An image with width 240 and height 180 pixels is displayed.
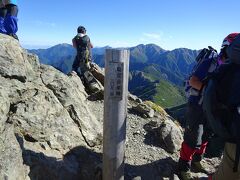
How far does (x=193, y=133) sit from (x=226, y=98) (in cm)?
330

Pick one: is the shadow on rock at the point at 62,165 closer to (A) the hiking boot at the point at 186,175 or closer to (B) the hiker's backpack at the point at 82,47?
(A) the hiking boot at the point at 186,175

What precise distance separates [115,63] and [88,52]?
11260 mm

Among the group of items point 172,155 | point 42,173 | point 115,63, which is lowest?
point 172,155

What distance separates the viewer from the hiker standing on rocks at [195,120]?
24.6 feet

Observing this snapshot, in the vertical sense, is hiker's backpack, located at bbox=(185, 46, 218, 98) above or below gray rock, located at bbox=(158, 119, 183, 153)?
above

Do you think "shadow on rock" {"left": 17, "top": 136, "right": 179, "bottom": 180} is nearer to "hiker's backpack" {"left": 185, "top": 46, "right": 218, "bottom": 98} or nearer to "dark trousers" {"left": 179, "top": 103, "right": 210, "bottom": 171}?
"dark trousers" {"left": 179, "top": 103, "right": 210, "bottom": 171}

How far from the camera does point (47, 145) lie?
7.68 meters

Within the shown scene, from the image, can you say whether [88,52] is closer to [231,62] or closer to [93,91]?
[93,91]

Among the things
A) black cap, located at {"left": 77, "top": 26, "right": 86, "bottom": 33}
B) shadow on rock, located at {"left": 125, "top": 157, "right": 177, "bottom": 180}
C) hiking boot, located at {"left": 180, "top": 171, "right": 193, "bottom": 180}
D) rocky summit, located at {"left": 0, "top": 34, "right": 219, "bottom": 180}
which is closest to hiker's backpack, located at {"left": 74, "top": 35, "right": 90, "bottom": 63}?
black cap, located at {"left": 77, "top": 26, "right": 86, "bottom": 33}

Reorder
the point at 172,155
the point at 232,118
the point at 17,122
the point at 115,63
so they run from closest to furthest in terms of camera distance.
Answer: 1. the point at 232,118
2. the point at 115,63
3. the point at 17,122
4. the point at 172,155

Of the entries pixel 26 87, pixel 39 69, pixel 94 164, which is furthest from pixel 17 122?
pixel 39 69

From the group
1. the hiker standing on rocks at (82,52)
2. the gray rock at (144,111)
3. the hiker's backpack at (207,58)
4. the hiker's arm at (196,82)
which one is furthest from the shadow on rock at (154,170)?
Result: the hiker standing on rocks at (82,52)

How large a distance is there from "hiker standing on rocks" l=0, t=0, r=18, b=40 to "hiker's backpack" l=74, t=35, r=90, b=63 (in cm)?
500

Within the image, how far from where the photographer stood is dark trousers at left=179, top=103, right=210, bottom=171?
26.8ft
